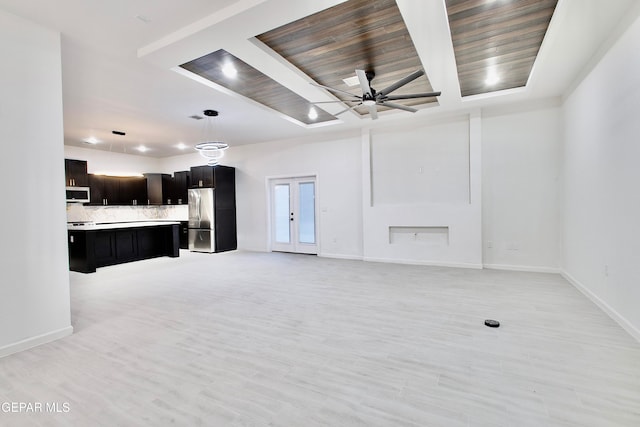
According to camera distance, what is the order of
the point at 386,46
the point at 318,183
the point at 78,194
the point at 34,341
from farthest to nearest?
the point at 78,194
the point at 318,183
the point at 386,46
the point at 34,341

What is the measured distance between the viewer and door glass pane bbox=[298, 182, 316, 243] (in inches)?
303

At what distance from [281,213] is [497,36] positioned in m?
6.11

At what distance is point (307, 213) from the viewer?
25.6 ft

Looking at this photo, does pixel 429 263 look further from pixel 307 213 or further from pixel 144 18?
pixel 144 18

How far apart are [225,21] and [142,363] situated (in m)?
3.07

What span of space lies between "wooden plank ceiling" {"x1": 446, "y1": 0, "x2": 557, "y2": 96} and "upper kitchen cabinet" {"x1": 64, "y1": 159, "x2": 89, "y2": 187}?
9.09 m

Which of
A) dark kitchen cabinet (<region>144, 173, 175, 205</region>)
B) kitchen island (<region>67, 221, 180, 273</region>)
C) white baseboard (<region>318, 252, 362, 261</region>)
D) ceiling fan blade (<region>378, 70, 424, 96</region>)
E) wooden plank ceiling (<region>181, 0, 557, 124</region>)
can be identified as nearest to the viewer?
wooden plank ceiling (<region>181, 0, 557, 124</region>)

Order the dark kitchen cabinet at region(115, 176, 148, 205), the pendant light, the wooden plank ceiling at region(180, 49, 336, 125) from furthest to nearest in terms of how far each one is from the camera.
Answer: the dark kitchen cabinet at region(115, 176, 148, 205) → the pendant light → the wooden plank ceiling at region(180, 49, 336, 125)

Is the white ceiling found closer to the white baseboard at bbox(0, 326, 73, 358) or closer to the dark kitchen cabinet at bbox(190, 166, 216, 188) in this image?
the dark kitchen cabinet at bbox(190, 166, 216, 188)

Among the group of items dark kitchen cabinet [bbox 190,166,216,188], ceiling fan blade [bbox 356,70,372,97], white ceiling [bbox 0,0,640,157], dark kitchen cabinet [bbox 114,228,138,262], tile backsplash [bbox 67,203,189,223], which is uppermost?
white ceiling [bbox 0,0,640,157]

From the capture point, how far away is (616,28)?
3.02 metres

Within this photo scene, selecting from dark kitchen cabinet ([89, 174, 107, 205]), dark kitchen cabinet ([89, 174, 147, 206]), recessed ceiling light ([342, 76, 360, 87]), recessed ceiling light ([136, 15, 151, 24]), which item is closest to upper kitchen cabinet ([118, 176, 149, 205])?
dark kitchen cabinet ([89, 174, 147, 206])

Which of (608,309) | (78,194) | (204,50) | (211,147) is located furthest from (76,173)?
(608,309)

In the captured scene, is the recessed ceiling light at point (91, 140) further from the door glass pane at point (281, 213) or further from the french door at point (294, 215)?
the door glass pane at point (281, 213)
